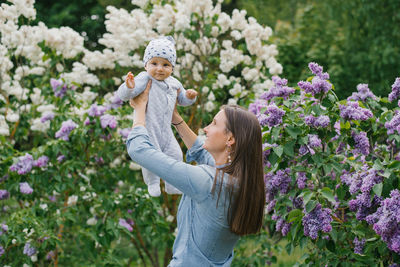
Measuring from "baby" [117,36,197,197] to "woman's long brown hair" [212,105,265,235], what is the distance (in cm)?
33

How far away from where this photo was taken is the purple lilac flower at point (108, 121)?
13.0ft

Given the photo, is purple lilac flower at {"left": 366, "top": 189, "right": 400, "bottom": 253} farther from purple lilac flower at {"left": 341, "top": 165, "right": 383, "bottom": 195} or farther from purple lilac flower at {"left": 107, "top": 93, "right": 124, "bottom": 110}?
purple lilac flower at {"left": 107, "top": 93, "right": 124, "bottom": 110}

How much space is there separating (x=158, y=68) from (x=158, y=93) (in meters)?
0.11

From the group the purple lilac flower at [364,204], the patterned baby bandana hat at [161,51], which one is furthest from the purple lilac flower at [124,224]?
the patterned baby bandana hat at [161,51]

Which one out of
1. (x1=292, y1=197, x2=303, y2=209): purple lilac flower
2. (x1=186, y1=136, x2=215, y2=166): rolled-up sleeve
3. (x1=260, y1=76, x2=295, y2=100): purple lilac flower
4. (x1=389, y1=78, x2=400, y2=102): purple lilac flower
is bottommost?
(x1=292, y1=197, x2=303, y2=209): purple lilac flower

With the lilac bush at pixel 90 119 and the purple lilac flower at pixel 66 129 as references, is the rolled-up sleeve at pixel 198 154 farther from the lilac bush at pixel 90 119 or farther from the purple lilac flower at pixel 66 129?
the purple lilac flower at pixel 66 129

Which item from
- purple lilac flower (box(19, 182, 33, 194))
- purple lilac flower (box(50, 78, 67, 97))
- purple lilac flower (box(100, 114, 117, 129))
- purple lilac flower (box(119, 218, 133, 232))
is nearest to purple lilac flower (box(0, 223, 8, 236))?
purple lilac flower (box(19, 182, 33, 194))

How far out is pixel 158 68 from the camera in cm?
220

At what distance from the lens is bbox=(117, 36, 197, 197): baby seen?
7.09 feet

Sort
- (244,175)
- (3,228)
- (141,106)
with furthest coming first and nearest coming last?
(3,228)
(141,106)
(244,175)

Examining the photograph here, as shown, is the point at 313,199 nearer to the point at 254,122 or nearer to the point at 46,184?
the point at 254,122

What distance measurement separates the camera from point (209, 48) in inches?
194

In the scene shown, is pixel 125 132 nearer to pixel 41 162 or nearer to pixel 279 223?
pixel 41 162

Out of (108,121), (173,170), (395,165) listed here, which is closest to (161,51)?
(173,170)
